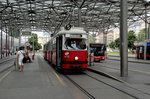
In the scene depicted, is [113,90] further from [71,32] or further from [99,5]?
[99,5]

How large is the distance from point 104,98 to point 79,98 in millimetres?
840

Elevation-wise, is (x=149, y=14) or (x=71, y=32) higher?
(x=149, y=14)

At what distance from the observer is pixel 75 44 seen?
15.1 m

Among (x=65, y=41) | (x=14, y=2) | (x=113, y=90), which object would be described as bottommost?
(x=113, y=90)

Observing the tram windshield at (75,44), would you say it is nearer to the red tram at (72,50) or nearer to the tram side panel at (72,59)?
the red tram at (72,50)

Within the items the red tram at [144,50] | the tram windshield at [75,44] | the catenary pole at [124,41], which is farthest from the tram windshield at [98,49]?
the catenary pole at [124,41]

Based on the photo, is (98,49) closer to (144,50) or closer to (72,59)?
(144,50)

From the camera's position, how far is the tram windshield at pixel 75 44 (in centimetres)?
1495

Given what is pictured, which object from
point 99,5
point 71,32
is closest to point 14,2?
point 99,5

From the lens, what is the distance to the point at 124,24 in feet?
41.9

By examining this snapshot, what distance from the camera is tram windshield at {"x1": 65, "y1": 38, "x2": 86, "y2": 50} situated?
15.0 meters

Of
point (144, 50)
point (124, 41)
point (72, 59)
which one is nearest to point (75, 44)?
point (72, 59)

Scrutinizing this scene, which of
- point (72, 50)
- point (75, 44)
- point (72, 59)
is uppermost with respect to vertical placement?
point (75, 44)

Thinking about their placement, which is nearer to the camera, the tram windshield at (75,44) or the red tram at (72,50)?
the red tram at (72,50)
